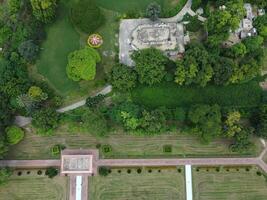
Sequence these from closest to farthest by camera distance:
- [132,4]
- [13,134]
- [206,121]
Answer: [206,121]
[13,134]
[132,4]

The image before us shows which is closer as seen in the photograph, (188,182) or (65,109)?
(188,182)

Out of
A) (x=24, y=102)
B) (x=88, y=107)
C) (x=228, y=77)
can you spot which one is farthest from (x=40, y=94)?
(x=228, y=77)

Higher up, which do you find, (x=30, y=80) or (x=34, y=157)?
(x=30, y=80)

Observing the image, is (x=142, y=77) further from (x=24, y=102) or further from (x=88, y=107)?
(x=24, y=102)

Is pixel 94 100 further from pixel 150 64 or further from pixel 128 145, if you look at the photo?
pixel 150 64

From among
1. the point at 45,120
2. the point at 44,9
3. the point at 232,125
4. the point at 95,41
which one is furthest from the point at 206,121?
the point at 44,9

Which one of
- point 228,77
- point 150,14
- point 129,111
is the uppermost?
point 150,14
